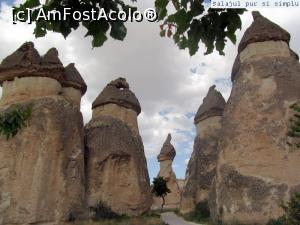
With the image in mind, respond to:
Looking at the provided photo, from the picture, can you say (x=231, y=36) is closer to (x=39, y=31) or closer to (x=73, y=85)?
(x=39, y=31)

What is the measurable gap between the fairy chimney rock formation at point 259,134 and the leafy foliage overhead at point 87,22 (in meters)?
14.7

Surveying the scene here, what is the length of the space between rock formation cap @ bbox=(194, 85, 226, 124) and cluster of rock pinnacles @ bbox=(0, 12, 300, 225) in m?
6.81

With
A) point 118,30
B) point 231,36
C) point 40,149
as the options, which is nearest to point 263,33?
point 40,149

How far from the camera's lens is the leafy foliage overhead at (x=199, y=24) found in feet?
8.02

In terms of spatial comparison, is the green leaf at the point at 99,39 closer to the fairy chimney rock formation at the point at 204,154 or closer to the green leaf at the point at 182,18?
the green leaf at the point at 182,18

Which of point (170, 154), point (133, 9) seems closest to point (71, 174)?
point (133, 9)

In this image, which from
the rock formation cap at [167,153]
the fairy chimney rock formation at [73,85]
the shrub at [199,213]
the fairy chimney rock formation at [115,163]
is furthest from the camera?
the rock formation cap at [167,153]

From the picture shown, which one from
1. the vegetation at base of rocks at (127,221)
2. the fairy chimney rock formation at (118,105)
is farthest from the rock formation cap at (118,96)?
the vegetation at base of rocks at (127,221)

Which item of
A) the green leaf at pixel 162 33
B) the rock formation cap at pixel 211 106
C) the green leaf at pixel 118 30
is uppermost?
the rock formation cap at pixel 211 106

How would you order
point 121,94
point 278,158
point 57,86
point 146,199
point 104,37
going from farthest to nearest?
1. point 121,94
2. point 146,199
3. point 57,86
4. point 278,158
5. point 104,37

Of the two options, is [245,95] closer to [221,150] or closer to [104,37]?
[221,150]

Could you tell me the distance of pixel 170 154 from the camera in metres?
40.9

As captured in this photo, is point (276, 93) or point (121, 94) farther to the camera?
point (121, 94)

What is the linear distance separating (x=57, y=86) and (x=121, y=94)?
638 centimetres
